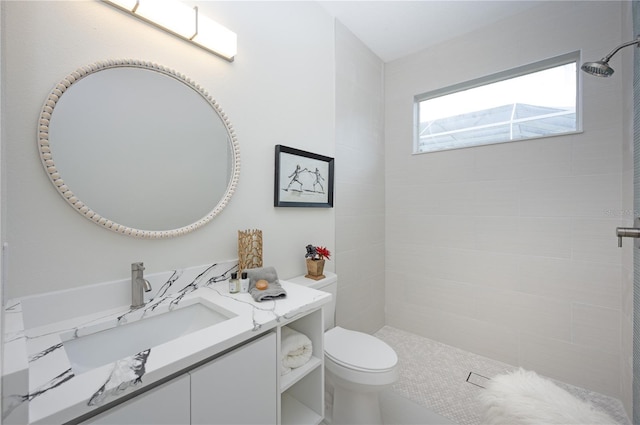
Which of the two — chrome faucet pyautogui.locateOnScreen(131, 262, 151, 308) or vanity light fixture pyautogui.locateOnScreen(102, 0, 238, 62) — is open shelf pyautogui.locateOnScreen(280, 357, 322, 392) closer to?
chrome faucet pyautogui.locateOnScreen(131, 262, 151, 308)

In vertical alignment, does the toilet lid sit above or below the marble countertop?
below

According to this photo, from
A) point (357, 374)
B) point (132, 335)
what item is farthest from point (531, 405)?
point (132, 335)

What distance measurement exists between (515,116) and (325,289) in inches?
78.3

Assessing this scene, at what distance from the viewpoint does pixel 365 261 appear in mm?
2412

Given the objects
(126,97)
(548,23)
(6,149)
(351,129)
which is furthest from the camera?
(351,129)

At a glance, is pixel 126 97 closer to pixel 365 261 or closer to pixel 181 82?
pixel 181 82

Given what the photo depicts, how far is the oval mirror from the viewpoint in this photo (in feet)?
3.19

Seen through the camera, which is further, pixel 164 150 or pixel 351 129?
pixel 351 129

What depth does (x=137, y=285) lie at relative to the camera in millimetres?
1069

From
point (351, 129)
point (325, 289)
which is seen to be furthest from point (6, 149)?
point (351, 129)

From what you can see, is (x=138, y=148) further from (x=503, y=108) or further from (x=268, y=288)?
(x=503, y=108)

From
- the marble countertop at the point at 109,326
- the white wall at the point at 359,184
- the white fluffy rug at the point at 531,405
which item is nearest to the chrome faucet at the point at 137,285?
the marble countertop at the point at 109,326

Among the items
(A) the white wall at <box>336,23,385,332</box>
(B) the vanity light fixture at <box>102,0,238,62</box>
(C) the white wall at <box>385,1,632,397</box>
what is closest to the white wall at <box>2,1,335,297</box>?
(B) the vanity light fixture at <box>102,0,238,62</box>

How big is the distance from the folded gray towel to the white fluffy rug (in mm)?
971
